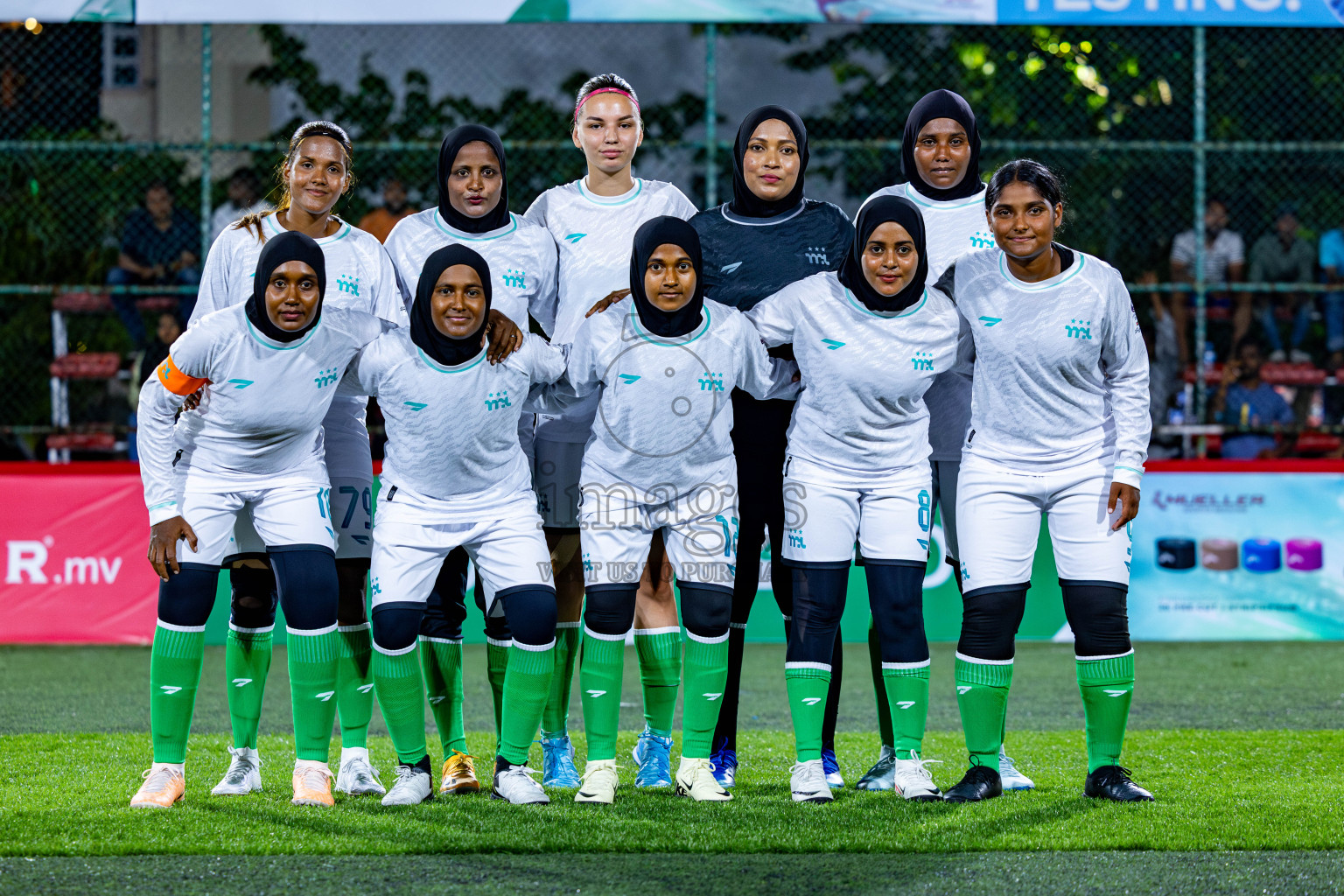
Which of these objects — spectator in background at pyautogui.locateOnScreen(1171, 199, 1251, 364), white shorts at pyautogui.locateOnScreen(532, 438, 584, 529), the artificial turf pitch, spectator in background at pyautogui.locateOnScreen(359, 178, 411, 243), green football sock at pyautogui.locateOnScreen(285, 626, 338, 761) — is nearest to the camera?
the artificial turf pitch

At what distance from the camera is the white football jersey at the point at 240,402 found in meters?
4.62

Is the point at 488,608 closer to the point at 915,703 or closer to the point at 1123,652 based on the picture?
the point at 915,703

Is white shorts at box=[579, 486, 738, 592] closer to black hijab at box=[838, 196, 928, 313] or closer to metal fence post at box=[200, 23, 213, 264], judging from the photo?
black hijab at box=[838, 196, 928, 313]

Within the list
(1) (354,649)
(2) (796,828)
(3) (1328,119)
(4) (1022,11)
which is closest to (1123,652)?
(2) (796,828)

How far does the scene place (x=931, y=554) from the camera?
8.93 m

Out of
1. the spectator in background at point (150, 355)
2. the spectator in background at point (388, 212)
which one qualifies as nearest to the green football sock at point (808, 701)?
the spectator in background at point (150, 355)

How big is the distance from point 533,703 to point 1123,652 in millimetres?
1899

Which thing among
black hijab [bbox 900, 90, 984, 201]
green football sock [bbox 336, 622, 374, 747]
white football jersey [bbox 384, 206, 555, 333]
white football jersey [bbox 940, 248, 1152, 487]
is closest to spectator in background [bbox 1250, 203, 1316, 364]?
black hijab [bbox 900, 90, 984, 201]

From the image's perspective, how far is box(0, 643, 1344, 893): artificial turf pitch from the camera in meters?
3.84

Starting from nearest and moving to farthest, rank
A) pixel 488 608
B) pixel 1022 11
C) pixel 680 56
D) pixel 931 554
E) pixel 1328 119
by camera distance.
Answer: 1. pixel 488 608
2. pixel 931 554
3. pixel 1022 11
4. pixel 1328 119
5. pixel 680 56

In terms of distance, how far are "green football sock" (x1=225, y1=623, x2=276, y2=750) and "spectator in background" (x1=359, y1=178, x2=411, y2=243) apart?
662cm

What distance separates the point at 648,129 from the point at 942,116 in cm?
968

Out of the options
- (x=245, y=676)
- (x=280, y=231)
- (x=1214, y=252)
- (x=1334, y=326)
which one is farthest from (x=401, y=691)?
(x=1214, y=252)

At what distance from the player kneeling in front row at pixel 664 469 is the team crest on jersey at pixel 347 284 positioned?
2.57 feet
